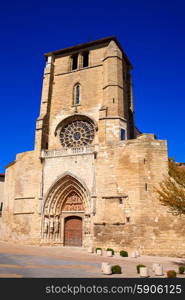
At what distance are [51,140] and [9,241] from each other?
8001 millimetres

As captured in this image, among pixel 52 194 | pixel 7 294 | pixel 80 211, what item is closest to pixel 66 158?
pixel 52 194

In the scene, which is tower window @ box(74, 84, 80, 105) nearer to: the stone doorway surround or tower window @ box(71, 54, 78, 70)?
tower window @ box(71, 54, 78, 70)

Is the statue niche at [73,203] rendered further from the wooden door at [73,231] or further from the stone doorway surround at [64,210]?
the wooden door at [73,231]

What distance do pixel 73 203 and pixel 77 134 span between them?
560cm

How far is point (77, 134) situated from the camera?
65.8ft

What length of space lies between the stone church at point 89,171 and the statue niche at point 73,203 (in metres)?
0.07

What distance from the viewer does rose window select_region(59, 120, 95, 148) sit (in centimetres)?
1959

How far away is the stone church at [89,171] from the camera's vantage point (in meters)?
14.5

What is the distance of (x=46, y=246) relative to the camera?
16.1 m

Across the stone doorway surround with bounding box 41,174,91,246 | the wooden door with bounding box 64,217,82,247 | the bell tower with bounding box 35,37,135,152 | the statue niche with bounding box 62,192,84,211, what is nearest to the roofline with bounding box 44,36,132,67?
the bell tower with bounding box 35,37,135,152

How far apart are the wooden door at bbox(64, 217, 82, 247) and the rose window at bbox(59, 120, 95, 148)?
5.68 metres

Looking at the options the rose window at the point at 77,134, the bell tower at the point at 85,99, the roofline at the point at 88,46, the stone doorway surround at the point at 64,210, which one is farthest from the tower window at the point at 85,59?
the stone doorway surround at the point at 64,210

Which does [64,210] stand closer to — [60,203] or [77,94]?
[60,203]

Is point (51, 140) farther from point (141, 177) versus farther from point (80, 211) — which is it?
point (141, 177)
